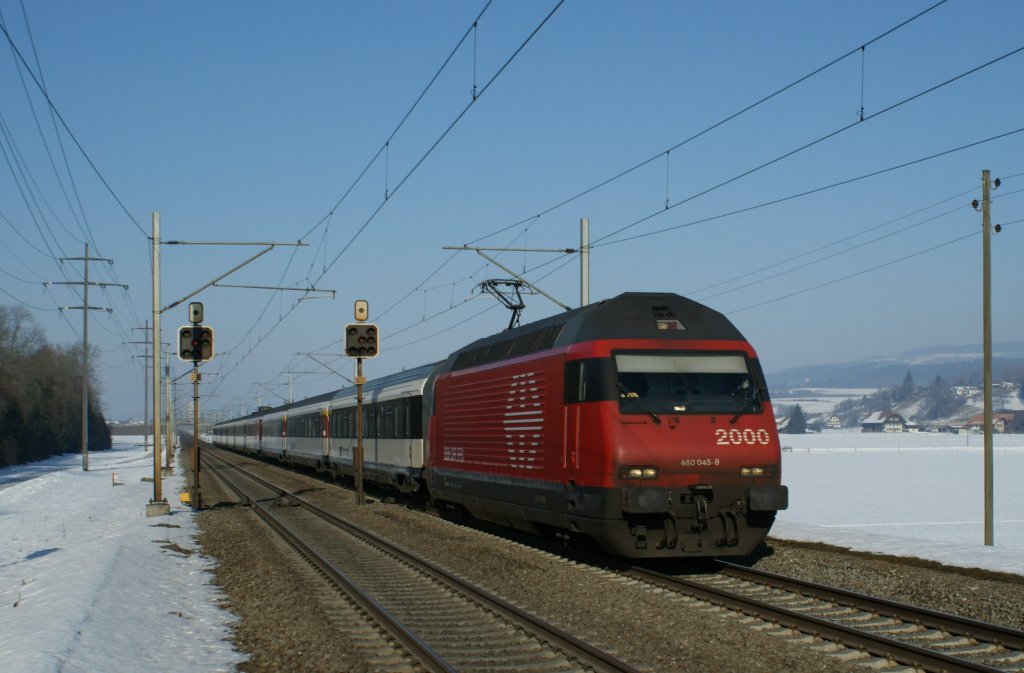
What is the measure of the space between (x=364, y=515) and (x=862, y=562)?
13944 millimetres

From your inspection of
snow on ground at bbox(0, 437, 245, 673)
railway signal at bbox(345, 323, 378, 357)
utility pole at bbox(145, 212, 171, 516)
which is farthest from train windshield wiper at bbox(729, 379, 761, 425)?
utility pole at bbox(145, 212, 171, 516)

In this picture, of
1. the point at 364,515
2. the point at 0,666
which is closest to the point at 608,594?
the point at 0,666

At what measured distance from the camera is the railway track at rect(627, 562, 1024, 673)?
28.9 ft

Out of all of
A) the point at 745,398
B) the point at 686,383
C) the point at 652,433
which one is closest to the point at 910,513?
the point at 745,398

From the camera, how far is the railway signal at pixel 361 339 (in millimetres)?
25938

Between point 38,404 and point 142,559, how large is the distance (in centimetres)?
6461

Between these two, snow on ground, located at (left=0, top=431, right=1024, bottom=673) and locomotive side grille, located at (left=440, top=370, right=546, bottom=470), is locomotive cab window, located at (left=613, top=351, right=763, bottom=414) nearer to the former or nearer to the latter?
locomotive side grille, located at (left=440, top=370, right=546, bottom=470)

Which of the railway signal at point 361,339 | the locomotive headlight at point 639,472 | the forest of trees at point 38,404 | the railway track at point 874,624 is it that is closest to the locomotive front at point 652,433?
the locomotive headlight at point 639,472

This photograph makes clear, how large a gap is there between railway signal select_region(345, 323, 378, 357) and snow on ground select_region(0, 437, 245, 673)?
5843mm

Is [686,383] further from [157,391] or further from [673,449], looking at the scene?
[157,391]

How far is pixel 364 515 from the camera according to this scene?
25500 millimetres

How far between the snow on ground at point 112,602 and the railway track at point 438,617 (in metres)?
1.73

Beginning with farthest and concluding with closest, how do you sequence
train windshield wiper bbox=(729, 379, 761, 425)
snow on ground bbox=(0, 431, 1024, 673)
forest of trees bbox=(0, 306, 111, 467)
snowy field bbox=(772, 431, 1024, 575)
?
→ forest of trees bbox=(0, 306, 111, 467) → snowy field bbox=(772, 431, 1024, 575) → train windshield wiper bbox=(729, 379, 761, 425) → snow on ground bbox=(0, 431, 1024, 673)

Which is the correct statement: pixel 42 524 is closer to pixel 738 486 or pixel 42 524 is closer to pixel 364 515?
pixel 364 515
